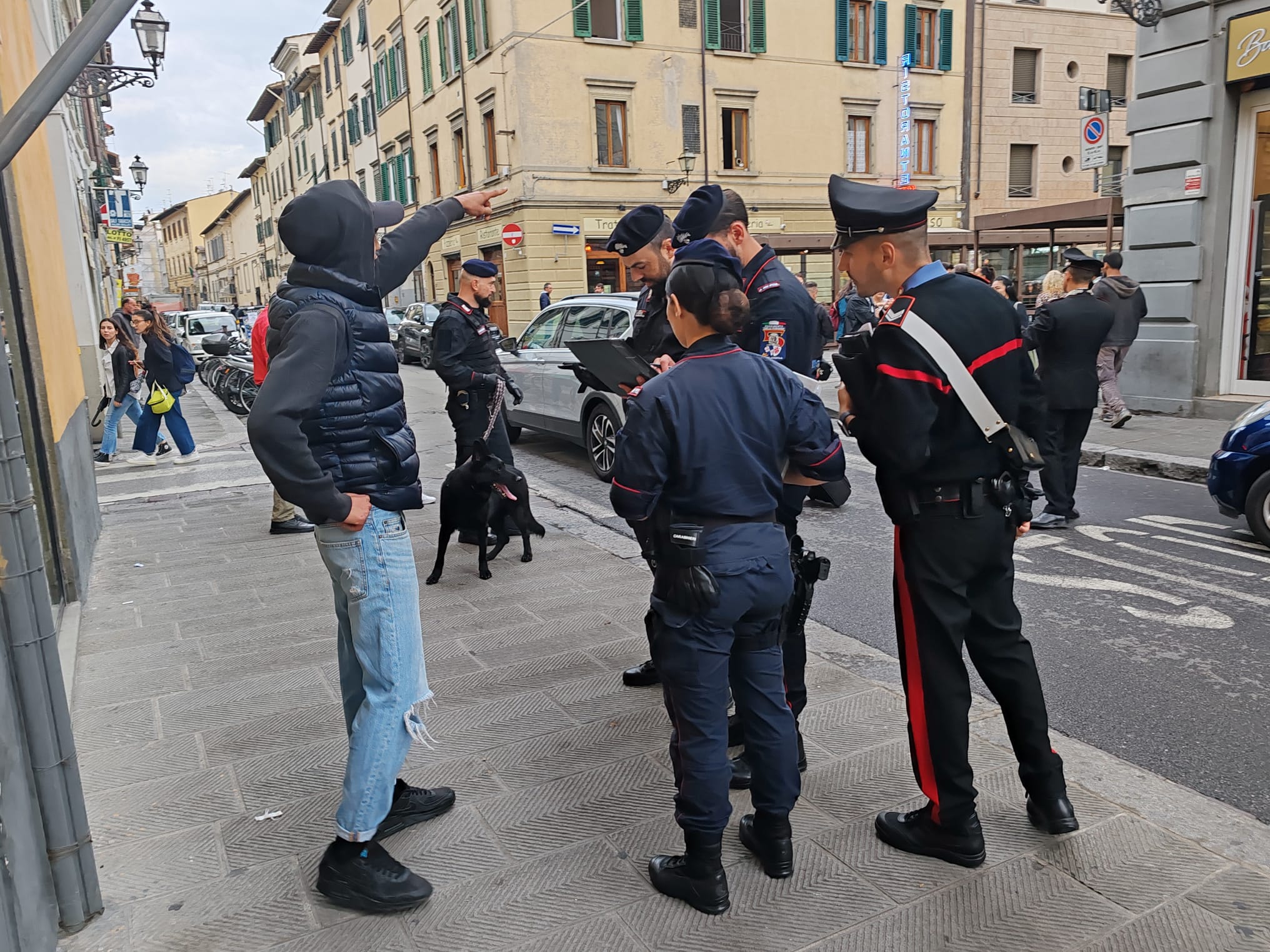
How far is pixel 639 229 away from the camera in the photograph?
3879 mm

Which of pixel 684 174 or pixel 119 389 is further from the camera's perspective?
pixel 684 174

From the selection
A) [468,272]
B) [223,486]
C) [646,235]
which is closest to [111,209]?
[223,486]

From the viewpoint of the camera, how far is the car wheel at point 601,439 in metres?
9.11

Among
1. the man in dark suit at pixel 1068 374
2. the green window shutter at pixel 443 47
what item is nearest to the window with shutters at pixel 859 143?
the green window shutter at pixel 443 47

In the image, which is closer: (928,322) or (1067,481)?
(928,322)

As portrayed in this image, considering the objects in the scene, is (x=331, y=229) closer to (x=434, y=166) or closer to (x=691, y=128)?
(x=691, y=128)

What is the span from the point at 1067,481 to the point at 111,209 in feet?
63.7

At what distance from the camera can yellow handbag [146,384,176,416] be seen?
33.5 feet

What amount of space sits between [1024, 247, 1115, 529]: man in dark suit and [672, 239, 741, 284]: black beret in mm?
4645

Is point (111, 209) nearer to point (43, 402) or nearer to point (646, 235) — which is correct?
point (43, 402)

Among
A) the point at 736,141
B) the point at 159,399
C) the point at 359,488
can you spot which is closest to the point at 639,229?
the point at 359,488

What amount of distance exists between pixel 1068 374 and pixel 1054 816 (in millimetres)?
4554

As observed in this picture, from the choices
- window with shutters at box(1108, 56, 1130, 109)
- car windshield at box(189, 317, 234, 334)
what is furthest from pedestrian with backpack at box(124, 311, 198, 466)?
window with shutters at box(1108, 56, 1130, 109)

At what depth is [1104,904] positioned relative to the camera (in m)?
2.59
